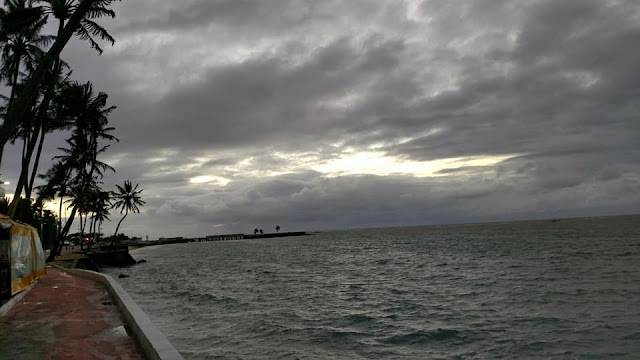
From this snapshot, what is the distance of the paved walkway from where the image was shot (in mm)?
7746

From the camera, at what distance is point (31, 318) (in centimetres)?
1085

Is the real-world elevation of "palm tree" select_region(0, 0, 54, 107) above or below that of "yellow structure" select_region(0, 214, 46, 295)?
above

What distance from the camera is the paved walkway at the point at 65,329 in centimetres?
775

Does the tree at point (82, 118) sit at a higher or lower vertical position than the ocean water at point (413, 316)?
higher

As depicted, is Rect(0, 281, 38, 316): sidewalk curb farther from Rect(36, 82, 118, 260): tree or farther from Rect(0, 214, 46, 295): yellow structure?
Rect(36, 82, 118, 260): tree

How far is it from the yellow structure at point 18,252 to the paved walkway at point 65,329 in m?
0.64

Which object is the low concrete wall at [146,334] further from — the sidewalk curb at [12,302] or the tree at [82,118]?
the tree at [82,118]

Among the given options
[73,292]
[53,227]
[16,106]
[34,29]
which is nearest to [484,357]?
[73,292]

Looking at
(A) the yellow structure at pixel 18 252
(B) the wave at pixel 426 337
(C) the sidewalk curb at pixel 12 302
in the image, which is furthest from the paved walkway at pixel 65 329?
(B) the wave at pixel 426 337

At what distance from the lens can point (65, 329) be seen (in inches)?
374

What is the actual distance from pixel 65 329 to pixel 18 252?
6.02 m

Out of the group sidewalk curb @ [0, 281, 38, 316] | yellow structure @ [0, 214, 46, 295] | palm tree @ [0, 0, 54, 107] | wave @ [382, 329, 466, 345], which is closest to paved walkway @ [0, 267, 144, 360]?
sidewalk curb @ [0, 281, 38, 316]

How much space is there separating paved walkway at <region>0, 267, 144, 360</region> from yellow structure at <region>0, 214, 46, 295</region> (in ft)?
2.10

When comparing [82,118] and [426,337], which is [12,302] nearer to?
[426,337]
